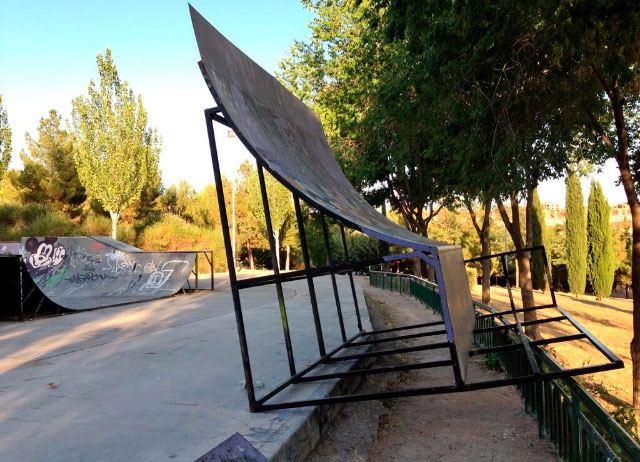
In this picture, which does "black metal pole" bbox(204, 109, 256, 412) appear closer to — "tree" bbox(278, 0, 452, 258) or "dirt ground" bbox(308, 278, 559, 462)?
"dirt ground" bbox(308, 278, 559, 462)

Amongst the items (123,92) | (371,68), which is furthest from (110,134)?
(371,68)

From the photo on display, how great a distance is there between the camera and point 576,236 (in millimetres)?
36750

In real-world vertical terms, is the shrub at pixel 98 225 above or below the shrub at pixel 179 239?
above

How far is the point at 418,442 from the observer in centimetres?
421

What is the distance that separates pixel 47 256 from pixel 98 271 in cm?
249

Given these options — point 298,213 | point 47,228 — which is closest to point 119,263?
point 298,213

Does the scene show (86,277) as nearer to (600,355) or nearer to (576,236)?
(600,355)

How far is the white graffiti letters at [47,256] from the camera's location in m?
10.1

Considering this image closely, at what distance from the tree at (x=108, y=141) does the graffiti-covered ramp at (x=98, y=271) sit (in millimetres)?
15819

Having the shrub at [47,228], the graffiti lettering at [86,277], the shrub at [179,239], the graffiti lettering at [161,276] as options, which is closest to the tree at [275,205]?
the shrub at [179,239]

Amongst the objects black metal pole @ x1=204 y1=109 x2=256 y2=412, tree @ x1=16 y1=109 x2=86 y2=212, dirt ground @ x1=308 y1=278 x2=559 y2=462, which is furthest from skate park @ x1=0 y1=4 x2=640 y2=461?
tree @ x1=16 y1=109 x2=86 y2=212

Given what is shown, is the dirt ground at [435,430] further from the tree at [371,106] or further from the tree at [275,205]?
the tree at [275,205]

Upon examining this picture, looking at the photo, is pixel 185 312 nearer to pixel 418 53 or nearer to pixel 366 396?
pixel 418 53

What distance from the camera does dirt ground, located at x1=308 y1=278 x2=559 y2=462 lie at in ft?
12.7
